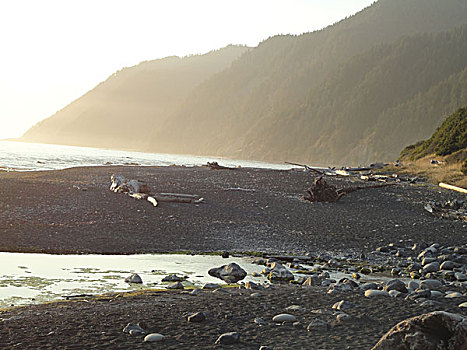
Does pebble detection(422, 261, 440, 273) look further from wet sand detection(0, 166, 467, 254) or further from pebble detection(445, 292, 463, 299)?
pebble detection(445, 292, 463, 299)

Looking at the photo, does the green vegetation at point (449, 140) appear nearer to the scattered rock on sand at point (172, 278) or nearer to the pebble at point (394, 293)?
the pebble at point (394, 293)

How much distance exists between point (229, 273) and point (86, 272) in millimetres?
2543

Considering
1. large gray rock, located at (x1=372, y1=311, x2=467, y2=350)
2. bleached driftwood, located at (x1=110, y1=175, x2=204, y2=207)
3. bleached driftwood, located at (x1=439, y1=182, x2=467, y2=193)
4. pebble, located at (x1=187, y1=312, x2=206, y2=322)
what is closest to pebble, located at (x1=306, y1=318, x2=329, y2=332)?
pebble, located at (x1=187, y1=312, x2=206, y2=322)

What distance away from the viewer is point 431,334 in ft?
15.7

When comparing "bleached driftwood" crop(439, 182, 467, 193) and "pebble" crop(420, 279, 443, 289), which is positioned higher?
"bleached driftwood" crop(439, 182, 467, 193)

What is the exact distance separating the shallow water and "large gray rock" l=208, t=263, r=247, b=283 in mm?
139

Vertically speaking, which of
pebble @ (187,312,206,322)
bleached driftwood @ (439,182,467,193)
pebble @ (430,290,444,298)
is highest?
bleached driftwood @ (439,182,467,193)

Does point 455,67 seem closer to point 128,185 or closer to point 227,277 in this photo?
point 128,185

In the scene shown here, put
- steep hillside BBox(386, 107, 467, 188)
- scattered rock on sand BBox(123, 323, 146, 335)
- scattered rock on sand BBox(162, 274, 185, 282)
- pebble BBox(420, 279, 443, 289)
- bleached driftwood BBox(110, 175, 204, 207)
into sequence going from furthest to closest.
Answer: steep hillside BBox(386, 107, 467, 188) → bleached driftwood BBox(110, 175, 204, 207) → scattered rock on sand BBox(162, 274, 185, 282) → pebble BBox(420, 279, 443, 289) → scattered rock on sand BBox(123, 323, 146, 335)

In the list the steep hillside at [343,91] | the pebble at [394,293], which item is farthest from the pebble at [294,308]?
A: the steep hillside at [343,91]

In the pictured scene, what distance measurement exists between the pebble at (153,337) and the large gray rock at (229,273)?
3.76 m

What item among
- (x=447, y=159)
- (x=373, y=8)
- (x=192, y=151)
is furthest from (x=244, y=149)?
(x=447, y=159)

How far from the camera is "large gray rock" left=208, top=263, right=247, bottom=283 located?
9.79 m

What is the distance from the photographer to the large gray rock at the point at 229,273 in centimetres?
979
